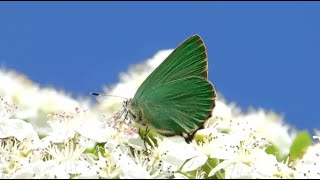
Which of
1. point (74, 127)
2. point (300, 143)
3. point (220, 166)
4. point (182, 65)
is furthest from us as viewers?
point (300, 143)

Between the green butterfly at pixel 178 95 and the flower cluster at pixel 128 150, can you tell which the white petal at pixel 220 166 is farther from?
the green butterfly at pixel 178 95

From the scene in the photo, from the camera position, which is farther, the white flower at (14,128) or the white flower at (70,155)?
the white flower at (14,128)

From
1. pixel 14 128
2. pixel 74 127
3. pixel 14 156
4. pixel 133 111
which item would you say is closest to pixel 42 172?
pixel 14 156

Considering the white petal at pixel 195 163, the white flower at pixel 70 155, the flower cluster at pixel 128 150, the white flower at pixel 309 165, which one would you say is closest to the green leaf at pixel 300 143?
the flower cluster at pixel 128 150

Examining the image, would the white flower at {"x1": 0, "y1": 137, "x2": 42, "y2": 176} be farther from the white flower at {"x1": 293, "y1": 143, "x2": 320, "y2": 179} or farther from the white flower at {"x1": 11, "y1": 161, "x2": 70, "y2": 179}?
the white flower at {"x1": 293, "y1": 143, "x2": 320, "y2": 179}

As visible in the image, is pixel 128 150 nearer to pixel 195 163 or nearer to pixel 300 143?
pixel 195 163

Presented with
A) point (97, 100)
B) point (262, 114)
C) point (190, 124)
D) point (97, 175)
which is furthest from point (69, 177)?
point (262, 114)

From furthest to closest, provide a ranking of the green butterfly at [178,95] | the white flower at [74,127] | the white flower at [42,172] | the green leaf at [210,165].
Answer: the green butterfly at [178,95], the white flower at [74,127], the green leaf at [210,165], the white flower at [42,172]
